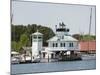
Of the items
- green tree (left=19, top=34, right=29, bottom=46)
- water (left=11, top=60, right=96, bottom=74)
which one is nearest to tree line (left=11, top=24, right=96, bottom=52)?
green tree (left=19, top=34, right=29, bottom=46)

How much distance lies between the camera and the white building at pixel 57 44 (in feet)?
9.82

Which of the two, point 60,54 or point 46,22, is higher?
point 46,22

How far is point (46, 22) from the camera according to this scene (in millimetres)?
3045

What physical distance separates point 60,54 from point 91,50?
474mm

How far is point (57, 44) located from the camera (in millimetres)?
3088

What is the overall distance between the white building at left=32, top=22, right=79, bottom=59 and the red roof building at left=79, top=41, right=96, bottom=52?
0.07 meters

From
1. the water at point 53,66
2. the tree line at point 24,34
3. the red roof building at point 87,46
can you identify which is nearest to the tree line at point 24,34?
the tree line at point 24,34

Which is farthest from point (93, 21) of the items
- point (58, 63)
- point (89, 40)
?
point (58, 63)

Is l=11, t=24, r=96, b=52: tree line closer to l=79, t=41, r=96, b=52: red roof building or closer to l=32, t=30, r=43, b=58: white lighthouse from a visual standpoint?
l=32, t=30, r=43, b=58: white lighthouse

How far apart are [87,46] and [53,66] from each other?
22.4 inches

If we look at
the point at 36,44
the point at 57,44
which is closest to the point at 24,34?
the point at 36,44

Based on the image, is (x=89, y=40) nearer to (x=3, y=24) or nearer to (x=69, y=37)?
(x=69, y=37)

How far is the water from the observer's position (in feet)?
9.55

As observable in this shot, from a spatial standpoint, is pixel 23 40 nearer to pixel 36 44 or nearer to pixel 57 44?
pixel 36 44
